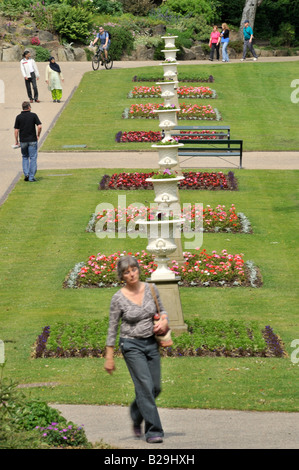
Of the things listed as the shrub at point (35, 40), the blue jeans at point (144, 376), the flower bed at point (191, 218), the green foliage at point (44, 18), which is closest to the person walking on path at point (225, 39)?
the shrub at point (35, 40)

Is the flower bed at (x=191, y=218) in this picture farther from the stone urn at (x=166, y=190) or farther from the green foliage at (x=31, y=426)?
the green foliage at (x=31, y=426)

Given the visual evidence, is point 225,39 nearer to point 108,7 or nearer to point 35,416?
point 108,7

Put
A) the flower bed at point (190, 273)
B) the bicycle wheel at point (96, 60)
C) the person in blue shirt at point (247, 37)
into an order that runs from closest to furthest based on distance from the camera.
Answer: the flower bed at point (190, 273) < the person in blue shirt at point (247, 37) < the bicycle wheel at point (96, 60)

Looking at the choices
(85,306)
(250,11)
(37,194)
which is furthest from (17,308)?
(250,11)

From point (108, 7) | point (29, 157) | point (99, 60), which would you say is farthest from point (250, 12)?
point (29, 157)

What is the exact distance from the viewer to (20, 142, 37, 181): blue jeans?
71.3 feet

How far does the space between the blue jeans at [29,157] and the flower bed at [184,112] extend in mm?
9220

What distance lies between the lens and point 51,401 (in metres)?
9.59

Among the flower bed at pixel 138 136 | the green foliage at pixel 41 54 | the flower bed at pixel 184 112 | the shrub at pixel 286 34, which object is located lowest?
the shrub at pixel 286 34

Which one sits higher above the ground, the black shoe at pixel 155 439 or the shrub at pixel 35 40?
the black shoe at pixel 155 439

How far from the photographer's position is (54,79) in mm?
33000

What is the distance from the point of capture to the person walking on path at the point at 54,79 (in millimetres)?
32406

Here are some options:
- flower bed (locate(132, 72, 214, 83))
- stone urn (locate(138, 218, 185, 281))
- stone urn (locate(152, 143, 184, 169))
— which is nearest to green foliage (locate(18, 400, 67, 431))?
stone urn (locate(138, 218, 185, 281))

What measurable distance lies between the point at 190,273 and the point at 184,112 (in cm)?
1647
